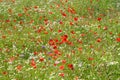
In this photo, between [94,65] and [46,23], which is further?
[46,23]

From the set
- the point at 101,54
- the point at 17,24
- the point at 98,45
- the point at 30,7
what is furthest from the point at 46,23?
the point at 101,54

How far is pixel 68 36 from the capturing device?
40.6 feet

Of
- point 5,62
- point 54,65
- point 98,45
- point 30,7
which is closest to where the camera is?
point 54,65

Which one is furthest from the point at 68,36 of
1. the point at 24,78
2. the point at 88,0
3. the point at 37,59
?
the point at 88,0

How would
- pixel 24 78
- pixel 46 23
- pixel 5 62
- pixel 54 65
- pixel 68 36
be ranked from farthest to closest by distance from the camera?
pixel 46 23
pixel 68 36
pixel 5 62
pixel 54 65
pixel 24 78

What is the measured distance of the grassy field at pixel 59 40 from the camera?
8898 mm

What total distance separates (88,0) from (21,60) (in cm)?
836

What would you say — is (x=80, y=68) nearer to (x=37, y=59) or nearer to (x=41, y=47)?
(x=37, y=59)

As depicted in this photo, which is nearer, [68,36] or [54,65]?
[54,65]

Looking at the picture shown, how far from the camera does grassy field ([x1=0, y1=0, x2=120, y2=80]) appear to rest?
8898 millimetres

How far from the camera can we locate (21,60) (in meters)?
10.3

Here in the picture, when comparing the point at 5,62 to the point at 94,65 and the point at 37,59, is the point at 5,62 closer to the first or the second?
the point at 37,59

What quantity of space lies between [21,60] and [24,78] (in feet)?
5.70

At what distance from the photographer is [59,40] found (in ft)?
39.5
